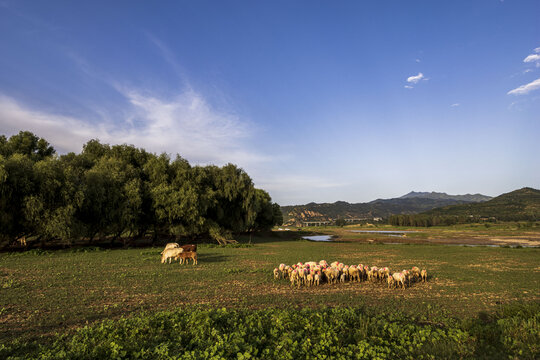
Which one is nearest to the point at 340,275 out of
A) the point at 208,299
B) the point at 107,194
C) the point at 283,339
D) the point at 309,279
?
the point at 309,279

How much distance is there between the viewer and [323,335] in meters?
6.38

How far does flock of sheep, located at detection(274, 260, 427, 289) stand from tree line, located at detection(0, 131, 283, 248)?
2208 centimetres

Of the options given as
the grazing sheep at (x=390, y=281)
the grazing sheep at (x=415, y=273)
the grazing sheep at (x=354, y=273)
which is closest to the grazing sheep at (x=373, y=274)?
the grazing sheep at (x=354, y=273)

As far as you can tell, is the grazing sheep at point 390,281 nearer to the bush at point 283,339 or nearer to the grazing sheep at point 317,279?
the grazing sheep at point 317,279

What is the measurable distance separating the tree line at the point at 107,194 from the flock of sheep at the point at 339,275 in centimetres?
2208

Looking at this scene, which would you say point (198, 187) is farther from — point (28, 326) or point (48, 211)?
point (28, 326)

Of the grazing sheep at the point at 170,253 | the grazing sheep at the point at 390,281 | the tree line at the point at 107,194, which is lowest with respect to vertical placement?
the grazing sheep at the point at 390,281

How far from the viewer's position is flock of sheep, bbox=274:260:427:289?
1402 cm

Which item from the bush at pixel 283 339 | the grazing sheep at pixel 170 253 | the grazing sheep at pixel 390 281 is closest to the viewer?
the bush at pixel 283 339

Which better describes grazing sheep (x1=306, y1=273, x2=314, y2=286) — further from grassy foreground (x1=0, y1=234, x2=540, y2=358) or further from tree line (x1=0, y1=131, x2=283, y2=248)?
tree line (x1=0, y1=131, x2=283, y2=248)

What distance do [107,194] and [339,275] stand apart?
26.4m

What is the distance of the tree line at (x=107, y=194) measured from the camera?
2384 centimetres

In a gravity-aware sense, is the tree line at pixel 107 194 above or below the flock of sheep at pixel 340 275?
above

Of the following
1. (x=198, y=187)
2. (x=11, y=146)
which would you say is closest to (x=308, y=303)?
(x=198, y=187)
